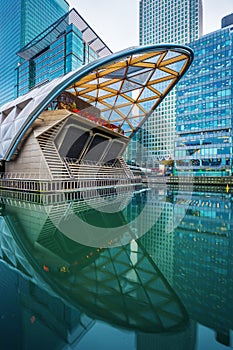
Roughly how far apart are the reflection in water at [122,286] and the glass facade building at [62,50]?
5476cm

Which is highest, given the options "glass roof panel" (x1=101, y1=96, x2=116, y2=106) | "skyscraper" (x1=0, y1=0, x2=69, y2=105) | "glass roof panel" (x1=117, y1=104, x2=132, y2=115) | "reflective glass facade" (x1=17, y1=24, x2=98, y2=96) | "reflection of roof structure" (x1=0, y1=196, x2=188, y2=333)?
"skyscraper" (x1=0, y1=0, x2=69, y2=105)

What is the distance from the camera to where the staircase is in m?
21.8

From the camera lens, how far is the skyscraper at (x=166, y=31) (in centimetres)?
7619

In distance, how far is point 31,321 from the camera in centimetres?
288

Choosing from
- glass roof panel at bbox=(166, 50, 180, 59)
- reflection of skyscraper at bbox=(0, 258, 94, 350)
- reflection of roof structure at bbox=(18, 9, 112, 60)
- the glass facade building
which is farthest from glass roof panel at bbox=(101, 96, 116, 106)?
reflection of skyscraper at bbox=(0, 258, 94, 350)

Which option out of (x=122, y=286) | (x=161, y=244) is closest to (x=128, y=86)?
(x=161, y=244)

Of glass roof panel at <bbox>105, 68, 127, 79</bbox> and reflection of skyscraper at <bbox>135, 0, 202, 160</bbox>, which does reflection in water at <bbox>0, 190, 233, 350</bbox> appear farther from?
reflection of skyscraper at <bbox>135, 0, 202, 160</bbox>

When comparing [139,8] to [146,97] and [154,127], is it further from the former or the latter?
[146,97]

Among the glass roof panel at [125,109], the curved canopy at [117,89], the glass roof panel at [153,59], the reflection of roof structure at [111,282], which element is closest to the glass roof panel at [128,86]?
the curved canopy at [117,89]

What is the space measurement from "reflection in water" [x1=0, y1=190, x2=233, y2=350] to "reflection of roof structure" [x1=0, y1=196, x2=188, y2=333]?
0.01 meters

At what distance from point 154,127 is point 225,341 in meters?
74.4

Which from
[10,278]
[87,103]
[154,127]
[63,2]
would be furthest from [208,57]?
[63,2]

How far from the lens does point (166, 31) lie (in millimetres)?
103875

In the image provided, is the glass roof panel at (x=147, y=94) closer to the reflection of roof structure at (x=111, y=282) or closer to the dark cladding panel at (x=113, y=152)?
the dark cladding panel at (x=113, y=152)
